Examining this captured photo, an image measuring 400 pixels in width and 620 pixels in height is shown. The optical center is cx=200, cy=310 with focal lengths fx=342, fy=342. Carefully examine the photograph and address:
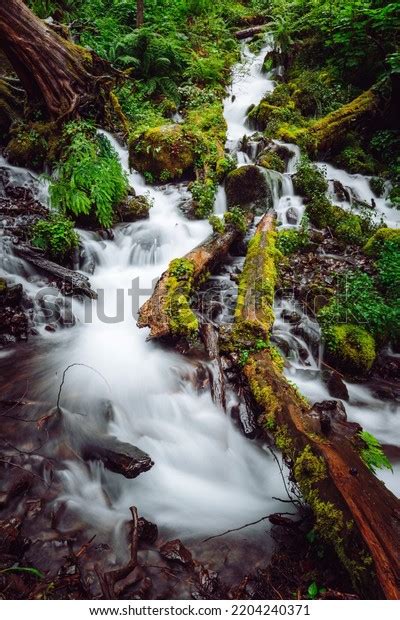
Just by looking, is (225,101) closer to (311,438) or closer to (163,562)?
(311,438)

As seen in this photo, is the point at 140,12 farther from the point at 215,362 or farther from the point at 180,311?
the point at 215,362

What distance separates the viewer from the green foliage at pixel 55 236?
18.7 feet

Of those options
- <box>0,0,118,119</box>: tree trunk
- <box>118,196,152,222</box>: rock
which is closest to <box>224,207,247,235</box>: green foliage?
<box>118,196,152,222</box>: rock

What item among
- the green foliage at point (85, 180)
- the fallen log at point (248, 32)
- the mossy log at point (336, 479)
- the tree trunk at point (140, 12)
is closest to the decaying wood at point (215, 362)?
the mossy log at point (336, 479)

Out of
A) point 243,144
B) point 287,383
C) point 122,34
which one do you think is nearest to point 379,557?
point 287,383

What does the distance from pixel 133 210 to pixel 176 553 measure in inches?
253

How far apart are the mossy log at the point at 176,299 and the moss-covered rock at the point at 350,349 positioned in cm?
196

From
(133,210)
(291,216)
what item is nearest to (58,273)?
(133,210)

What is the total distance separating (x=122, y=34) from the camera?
1295 cm

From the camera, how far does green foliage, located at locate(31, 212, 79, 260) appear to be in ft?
18.7

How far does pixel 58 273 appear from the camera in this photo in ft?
18.2

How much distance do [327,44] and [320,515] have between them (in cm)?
1440

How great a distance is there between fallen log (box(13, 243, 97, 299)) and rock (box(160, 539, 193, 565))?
3.91 m

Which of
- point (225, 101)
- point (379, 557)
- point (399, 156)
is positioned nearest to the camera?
point (379, 557)
